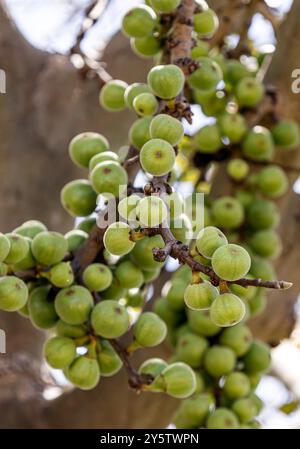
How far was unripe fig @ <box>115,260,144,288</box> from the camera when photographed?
1.41 metres

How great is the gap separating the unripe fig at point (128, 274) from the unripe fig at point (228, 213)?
58 cm

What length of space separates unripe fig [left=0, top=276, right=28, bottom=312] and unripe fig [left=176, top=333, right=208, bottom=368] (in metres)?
0.66

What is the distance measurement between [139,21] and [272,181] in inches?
27.0

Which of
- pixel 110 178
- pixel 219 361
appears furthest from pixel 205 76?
pixel 219 361

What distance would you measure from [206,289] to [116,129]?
1485 millimetres

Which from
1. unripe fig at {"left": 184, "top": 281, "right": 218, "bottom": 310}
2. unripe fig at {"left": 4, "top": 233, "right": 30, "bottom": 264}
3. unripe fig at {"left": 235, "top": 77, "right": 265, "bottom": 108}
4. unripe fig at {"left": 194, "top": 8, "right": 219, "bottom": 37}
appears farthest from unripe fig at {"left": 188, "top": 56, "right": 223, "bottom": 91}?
unripe fig at {"left": 184, "top": 281, "right": 218, "bottom": 310}

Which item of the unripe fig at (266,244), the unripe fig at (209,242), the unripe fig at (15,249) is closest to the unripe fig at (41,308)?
the unripe fig at (15,249)

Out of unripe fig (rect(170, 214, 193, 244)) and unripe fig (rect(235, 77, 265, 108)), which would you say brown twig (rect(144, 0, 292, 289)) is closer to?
unripe fig (rect(170, 214, 193, 244))

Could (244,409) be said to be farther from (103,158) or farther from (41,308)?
(103,158)

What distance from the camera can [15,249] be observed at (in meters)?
1.27

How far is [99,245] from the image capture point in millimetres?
1389

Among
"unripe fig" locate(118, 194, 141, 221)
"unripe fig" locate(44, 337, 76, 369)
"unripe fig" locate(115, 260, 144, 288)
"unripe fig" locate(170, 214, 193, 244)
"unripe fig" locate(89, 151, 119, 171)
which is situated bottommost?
"unripe fig" locate(44, 337, 76, 369)

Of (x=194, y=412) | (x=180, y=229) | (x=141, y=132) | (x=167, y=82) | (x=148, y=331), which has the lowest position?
(x=194, y=412)

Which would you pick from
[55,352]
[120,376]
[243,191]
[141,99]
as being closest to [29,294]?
[55,352]
